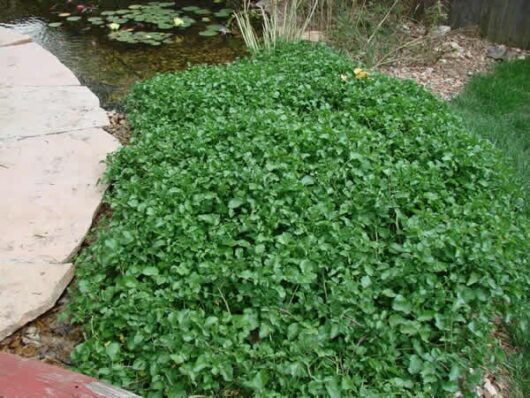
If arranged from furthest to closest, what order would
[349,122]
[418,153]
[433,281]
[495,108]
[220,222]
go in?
[495,108]
[349,122]
[418,153]
[220,222]
[433,281]

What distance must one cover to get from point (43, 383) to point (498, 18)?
5.40 m

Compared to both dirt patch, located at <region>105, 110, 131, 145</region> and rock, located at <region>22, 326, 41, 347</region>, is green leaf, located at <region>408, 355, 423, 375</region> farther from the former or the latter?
dirt patch, located at <region>105, 110, 131, 145</region>

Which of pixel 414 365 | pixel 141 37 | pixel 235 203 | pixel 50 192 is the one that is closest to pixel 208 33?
pixel 141 37

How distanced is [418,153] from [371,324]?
1.29m

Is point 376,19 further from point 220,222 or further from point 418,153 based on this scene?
point 220,222

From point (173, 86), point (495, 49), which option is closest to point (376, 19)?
point (495, 49)

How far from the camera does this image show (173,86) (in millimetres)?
3807

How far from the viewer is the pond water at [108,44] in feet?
16.1

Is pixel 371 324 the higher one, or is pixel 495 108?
pixel 371 324

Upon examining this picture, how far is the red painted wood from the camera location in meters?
1.38

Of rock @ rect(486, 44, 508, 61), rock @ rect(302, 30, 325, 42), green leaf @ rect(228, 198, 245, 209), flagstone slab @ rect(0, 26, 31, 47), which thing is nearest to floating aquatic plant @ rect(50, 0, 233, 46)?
flagstone slab @ rect(0, 26, 31, 47)

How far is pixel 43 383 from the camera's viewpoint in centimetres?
142

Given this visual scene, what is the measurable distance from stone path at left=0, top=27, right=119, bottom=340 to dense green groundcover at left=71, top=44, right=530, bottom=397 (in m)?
0.18

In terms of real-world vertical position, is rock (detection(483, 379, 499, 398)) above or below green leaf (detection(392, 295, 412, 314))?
below
